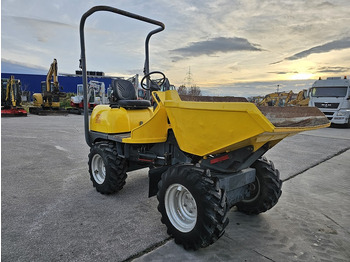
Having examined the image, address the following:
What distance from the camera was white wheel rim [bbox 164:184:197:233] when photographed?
252 cm

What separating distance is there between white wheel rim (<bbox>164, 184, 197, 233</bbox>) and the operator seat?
149 cm

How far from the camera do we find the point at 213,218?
217cm

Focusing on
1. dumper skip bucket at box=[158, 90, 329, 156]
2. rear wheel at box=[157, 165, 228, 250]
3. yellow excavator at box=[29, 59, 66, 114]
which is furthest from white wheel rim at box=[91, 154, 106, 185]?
yellow excavator at box=[29, 59, 66, 114]

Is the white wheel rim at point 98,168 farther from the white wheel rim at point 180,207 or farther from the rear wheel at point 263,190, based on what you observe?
the rear wheel at point 263,190

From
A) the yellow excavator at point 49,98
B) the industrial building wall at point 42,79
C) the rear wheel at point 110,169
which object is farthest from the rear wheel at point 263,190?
the industrial building wall at point 42,79

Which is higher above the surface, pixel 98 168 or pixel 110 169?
pixel 110 169

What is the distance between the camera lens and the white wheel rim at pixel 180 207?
99.2 inches

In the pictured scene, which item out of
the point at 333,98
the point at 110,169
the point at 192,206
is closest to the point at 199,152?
the point at 192,206

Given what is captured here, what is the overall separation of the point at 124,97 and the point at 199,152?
1.77 meters

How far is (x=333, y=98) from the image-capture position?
12.9 meters

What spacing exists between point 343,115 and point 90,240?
13426 millimetres

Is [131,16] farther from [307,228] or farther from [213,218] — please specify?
[307,228]

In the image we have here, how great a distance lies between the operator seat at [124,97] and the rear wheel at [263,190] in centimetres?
174

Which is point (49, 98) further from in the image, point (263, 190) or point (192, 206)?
point (263, 190)
